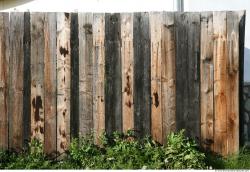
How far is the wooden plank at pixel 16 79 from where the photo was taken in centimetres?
832

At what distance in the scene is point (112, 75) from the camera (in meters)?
8.33

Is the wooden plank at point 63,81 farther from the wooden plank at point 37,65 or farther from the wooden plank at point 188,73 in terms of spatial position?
the wooden plank at point 188,73

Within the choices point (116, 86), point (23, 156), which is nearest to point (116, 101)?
point (116, 86)

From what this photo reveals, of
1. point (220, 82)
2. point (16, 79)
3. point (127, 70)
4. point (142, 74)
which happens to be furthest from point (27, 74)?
point (220, 82)

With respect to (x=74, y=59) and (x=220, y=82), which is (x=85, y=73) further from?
(x=220, y=82)

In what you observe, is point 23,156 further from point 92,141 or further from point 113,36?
point 113,36

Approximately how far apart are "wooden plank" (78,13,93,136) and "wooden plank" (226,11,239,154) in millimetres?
1855

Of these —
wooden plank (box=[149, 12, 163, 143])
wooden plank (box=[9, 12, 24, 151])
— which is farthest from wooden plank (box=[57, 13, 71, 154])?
wooden plank (box=[149, 12, 163, 143])

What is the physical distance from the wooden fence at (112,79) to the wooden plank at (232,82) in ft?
0.04

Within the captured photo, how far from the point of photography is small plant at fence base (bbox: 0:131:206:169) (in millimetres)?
7684

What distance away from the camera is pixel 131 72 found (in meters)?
8.34

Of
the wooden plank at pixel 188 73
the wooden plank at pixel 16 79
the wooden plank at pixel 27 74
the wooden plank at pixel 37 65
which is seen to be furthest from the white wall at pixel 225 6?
the wooden plank at pixel 16 79

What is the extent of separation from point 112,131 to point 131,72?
0.85 m

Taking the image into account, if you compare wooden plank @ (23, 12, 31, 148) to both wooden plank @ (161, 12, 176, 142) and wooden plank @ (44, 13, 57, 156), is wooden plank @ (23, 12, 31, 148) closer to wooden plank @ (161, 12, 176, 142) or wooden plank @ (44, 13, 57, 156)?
wooden plank @ (44, 13, 57, 156)
